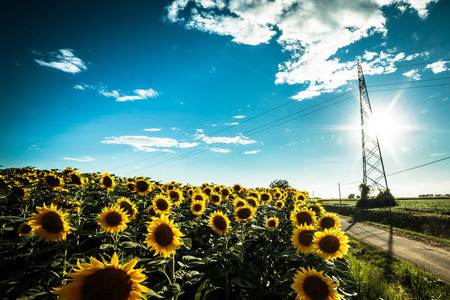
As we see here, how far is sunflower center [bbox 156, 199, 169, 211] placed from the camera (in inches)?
185

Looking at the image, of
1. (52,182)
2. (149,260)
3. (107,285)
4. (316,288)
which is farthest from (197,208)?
(52,182)

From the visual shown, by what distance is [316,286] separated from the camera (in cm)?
Result: 248

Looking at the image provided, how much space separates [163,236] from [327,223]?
11.0 ft

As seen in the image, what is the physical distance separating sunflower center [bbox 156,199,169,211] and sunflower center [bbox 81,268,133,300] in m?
3.02

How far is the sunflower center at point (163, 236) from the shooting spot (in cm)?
273

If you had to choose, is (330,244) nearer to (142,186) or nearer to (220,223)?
(220,223)

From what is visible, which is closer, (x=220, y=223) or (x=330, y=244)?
(x=330, y=244)

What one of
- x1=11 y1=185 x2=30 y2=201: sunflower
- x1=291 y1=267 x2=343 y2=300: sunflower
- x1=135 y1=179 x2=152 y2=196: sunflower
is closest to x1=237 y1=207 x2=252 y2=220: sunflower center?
x1=291 y1=267 x2=343 y2=300: sunflower

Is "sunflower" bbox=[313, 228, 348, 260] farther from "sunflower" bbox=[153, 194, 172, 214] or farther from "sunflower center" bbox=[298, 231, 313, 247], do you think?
"sunflower" bbox=[153, 194, 172, 214]

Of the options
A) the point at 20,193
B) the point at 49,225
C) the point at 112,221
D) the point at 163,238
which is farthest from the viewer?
the point at 20,193

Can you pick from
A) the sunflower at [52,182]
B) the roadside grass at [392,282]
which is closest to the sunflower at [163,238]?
the roadside grass at [392,282]

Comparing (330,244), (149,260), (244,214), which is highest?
(244,214)

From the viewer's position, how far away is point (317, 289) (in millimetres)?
2465

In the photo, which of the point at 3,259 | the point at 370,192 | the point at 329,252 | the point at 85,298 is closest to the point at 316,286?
the point at 329,252
